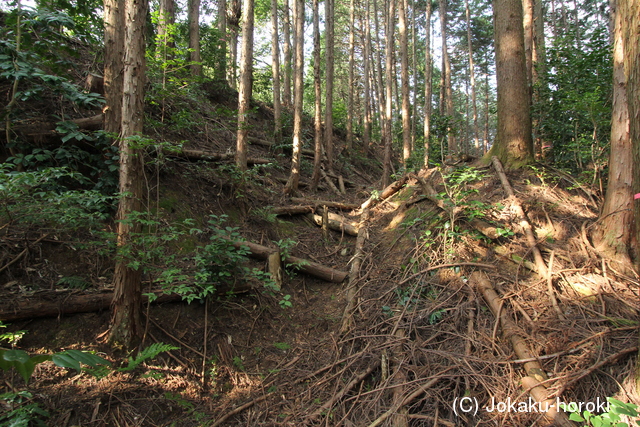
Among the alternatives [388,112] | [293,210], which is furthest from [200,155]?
[388,112]

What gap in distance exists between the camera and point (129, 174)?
3.47 m

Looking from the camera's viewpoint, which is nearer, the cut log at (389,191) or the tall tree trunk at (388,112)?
the cut log at (389,191)

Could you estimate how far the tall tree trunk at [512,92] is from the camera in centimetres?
577

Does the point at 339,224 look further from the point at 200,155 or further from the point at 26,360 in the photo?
the point at 26,360

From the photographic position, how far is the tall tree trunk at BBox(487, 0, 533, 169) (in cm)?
577

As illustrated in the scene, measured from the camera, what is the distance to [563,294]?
11.9 ft

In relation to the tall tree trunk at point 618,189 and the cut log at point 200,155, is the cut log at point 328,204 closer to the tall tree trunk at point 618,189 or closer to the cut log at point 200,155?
the cut log at point 200,155

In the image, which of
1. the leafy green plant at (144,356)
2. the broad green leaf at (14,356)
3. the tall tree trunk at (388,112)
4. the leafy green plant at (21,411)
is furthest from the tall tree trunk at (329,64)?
the broad green leaf at (14,356)

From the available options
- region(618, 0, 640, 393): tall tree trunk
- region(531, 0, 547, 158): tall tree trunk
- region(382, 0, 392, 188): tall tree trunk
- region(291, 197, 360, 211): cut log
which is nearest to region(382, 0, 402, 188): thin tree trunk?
region(382, 0, 392, 188): tall tree trunk

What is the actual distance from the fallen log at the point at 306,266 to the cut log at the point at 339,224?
5.18 feet

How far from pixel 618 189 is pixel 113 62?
686 centimetres

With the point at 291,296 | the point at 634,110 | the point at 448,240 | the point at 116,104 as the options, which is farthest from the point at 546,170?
the point at 116,104

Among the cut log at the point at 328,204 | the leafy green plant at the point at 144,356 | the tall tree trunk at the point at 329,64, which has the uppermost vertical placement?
the tall tree trunk at the point at 329,64

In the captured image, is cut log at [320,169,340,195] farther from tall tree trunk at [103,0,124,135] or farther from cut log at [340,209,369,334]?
tall tree trunk at [103,0,124,135]
